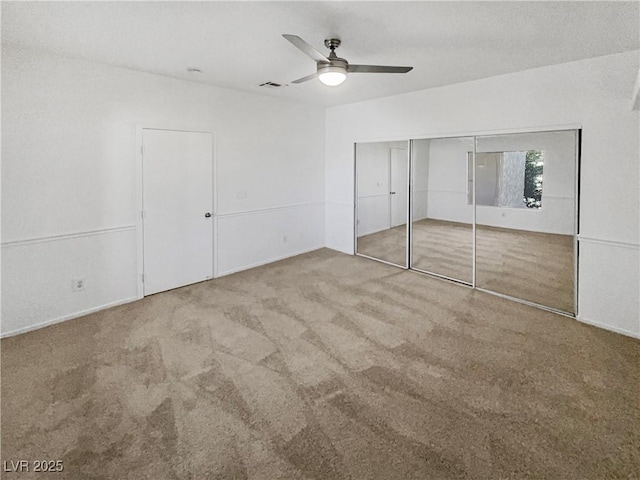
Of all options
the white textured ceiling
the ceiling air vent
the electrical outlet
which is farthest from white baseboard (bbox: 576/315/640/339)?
the electrical outlet

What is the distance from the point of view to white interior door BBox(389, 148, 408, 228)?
554 cm

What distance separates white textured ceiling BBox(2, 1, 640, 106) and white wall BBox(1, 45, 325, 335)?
33cm

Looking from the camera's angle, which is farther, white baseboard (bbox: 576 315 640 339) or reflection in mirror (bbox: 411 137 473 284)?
reflection in mirror (bbox: 411 137 473 284)

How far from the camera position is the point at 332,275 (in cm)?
519

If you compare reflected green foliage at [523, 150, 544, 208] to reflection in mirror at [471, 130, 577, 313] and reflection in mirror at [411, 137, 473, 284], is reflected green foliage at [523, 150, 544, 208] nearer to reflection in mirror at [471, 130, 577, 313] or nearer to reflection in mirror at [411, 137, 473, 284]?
reflection in mirror at [471, 130, 577, 313]

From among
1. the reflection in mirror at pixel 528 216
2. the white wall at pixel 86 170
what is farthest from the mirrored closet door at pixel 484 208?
the white wall at pixel 86 170

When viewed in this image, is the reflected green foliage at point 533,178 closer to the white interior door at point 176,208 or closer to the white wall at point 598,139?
the white wall at point 598,139

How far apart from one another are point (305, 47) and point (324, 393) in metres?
2.47

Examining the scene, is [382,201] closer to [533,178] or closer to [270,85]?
[533,178]

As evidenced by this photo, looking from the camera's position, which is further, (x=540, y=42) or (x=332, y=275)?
(x=332, y=275)

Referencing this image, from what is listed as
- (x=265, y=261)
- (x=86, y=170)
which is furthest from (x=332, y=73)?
(x=265, y=261)

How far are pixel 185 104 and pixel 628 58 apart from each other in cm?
481

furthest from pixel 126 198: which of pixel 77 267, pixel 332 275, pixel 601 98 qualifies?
pixel 601 98

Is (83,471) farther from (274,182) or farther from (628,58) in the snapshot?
(628,58)
